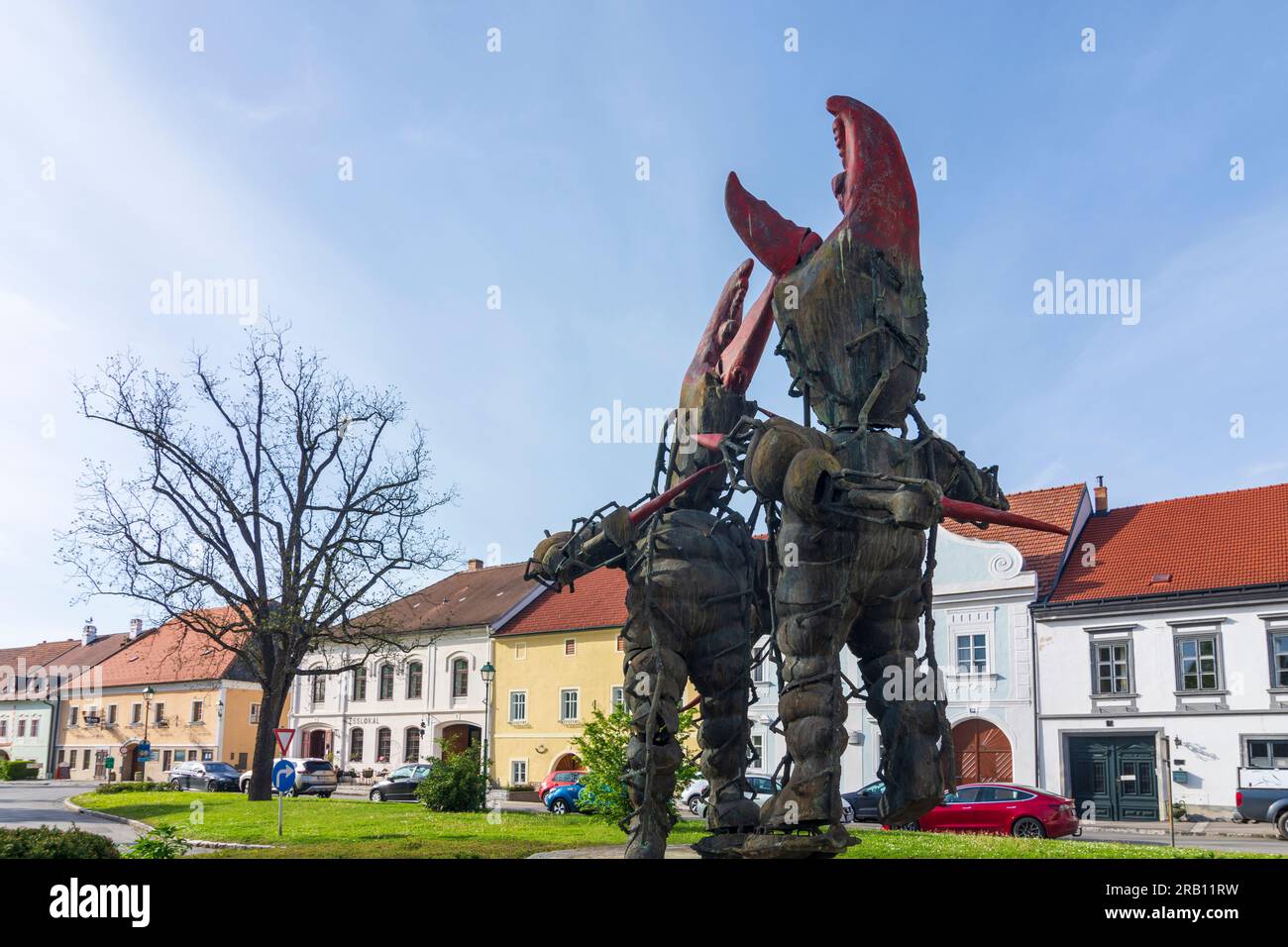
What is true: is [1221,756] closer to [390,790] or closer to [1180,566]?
[1180,566]

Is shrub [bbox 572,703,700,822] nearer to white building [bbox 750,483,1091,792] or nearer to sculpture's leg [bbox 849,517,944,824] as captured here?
sculpture's leg [bbox 849,517,944,824]

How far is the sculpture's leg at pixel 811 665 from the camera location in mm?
6112

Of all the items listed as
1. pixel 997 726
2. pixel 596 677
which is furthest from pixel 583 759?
pixel 596 677

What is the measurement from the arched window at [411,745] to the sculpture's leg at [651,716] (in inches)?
1455

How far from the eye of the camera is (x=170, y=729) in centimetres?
5128

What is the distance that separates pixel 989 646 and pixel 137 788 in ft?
84.7

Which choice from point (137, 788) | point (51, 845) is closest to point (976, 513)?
point (51, 845)

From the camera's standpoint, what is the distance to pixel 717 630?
293 inches

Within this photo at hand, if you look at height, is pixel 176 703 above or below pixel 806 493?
below

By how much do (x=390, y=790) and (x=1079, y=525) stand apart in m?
20.3

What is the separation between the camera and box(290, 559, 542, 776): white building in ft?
135

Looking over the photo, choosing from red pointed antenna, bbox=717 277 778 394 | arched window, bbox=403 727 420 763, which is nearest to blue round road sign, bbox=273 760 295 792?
red pointed antenna, bbox=717 277 778 394

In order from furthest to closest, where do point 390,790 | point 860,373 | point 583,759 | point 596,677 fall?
point 596,677 → point 390,790 → point 583,759 → point 860,373

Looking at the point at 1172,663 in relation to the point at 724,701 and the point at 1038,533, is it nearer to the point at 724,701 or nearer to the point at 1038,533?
the point at 1038,533
